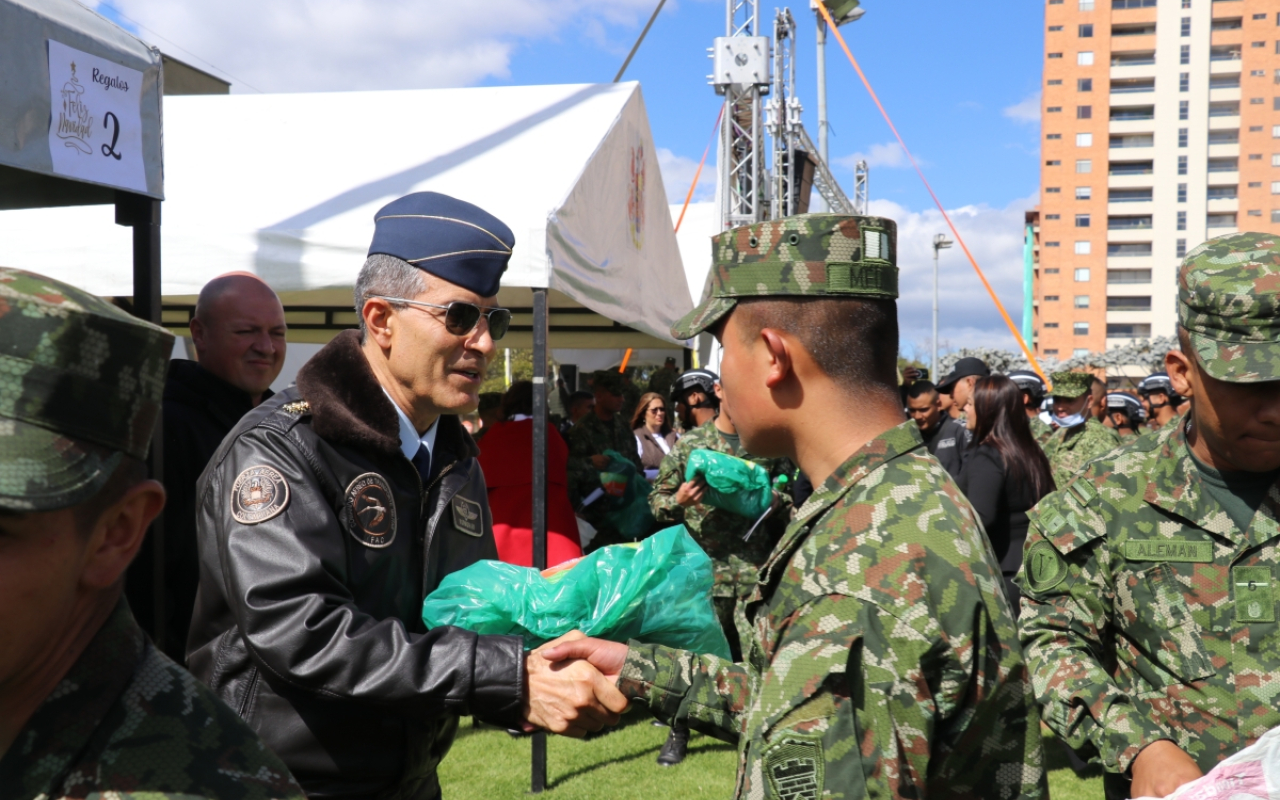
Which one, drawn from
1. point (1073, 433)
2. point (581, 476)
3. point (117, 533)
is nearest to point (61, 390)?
point (117, 533)

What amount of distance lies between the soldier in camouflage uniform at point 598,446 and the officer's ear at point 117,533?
605 centimetres

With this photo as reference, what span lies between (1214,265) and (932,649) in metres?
1.43

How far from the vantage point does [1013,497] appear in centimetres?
564

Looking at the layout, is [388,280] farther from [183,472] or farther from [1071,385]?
[1071,385]

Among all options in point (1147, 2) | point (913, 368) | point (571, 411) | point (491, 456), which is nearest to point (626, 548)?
point (491, 456)

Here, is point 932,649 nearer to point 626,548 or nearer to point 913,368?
point 626,548

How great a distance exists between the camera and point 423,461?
229 cm

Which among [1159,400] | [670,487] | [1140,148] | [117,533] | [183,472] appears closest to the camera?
[117,533]

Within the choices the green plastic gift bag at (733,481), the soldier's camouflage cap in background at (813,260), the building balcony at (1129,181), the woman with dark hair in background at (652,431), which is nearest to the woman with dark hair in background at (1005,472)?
the green plastic gift bag at (733,481)

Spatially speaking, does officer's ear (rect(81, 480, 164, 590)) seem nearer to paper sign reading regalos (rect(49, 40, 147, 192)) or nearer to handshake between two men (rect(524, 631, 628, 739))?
handshake between two men (rect(524, 631, 628, 739))

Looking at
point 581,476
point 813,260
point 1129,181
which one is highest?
point 1129,181

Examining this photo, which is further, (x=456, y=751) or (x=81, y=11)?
(x=456, y=751)

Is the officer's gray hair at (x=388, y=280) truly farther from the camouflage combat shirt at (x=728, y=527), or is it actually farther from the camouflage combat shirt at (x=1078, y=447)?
the camouflage combat shirt at (x=1078, y=447)

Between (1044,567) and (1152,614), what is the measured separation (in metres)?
0.26
